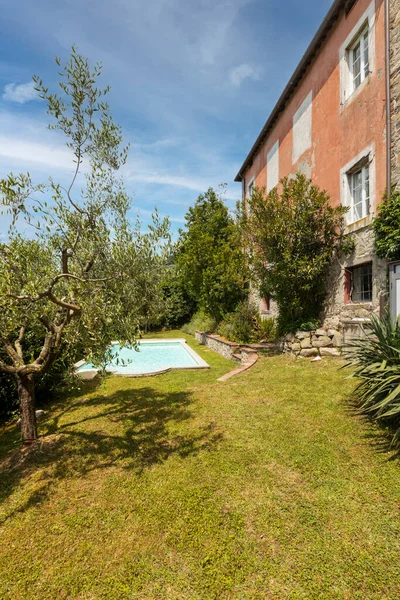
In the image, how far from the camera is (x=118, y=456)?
15.1 ft

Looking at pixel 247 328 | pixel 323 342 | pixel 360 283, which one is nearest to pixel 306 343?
pixel 323 342

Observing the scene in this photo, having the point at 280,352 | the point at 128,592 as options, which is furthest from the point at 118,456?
the point at 280,352

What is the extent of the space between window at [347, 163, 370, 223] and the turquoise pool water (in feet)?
23.7

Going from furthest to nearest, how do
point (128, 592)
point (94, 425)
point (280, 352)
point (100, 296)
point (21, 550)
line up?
point (280, 352), point (94, 425), point (100, 296), point (21, 550), point (128, 592)

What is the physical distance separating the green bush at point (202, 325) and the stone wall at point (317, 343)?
8.74m

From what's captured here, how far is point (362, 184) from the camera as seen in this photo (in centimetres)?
896

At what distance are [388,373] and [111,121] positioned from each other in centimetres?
619

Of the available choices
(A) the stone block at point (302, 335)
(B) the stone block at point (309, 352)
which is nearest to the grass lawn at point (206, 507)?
(B) the stone block at point (309, 352)

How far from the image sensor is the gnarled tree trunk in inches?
189

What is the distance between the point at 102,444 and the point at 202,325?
15.4 metres

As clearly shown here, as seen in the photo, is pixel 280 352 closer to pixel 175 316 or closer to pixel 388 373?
pixel 388 373

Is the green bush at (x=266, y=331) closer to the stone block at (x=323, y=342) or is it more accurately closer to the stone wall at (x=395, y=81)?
the stone block at (x=323, y=342)

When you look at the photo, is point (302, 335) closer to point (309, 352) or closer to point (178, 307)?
point (309, 352)

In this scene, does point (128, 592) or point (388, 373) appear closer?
point (128, 592)
